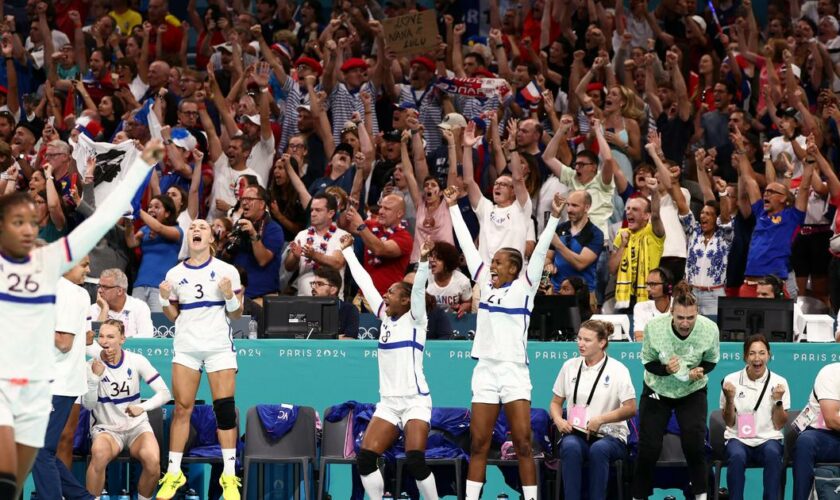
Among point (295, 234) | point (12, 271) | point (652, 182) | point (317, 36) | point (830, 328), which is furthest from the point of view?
point (317, 36)

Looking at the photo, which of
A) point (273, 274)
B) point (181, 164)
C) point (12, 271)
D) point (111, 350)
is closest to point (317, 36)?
point (181, 164)

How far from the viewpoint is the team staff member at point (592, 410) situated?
11312 mm

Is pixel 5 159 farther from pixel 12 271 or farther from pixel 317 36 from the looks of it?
pixel 12 271

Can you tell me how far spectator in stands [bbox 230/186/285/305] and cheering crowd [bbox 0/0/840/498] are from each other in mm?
26

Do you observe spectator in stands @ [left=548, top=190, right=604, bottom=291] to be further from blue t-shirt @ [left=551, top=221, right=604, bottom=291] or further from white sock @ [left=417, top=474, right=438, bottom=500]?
white sock @ [left=417, top=474, right=438, bottom=500]

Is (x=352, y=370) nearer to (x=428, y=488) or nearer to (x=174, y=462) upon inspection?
(x=428, y=488)

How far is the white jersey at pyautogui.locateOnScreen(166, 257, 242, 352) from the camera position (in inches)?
441

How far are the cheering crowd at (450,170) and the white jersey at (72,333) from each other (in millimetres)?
53

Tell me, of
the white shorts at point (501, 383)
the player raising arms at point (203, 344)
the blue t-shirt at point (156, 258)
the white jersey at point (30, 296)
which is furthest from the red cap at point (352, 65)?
the white jersey at point (30, 296)

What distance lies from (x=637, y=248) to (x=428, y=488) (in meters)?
3.89

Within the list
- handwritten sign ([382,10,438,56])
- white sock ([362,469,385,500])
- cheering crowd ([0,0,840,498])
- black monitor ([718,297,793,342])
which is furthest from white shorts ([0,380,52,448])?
handwritten sign ([382,10,438,56])

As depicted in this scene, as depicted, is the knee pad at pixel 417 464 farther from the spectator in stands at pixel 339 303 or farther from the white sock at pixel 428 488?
the spectator in stands at pixel 339 303

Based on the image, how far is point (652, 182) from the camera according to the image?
45.4 feet

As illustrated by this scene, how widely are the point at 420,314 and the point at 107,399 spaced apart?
106 inches
